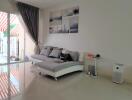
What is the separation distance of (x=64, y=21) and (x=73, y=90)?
310 cm

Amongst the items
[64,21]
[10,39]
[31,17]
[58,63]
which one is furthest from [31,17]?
[58,63]

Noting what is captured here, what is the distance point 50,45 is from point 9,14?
218cm

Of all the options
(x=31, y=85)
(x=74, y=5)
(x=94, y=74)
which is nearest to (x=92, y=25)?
(x=74, y=5)

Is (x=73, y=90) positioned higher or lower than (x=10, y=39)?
lower

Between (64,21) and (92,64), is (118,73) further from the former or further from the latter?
(64,21)

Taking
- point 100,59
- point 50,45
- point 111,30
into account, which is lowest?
point 100,59

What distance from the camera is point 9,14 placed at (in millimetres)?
5070

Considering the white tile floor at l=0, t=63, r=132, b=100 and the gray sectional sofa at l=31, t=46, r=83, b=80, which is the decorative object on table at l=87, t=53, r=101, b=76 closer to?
the gray sectional sofa at l=31, t=46, r=83, b=80

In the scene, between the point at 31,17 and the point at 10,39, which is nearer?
the point at 10,39

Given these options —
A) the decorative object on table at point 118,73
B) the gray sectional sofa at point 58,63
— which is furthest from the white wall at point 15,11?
the decorative object on table at point 118,73

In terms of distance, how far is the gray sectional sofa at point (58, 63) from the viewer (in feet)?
11.6

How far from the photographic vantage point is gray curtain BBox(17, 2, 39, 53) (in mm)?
5212

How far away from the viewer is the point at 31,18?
18.4 feet

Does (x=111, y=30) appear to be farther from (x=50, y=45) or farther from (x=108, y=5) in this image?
(x=50, y=45)
